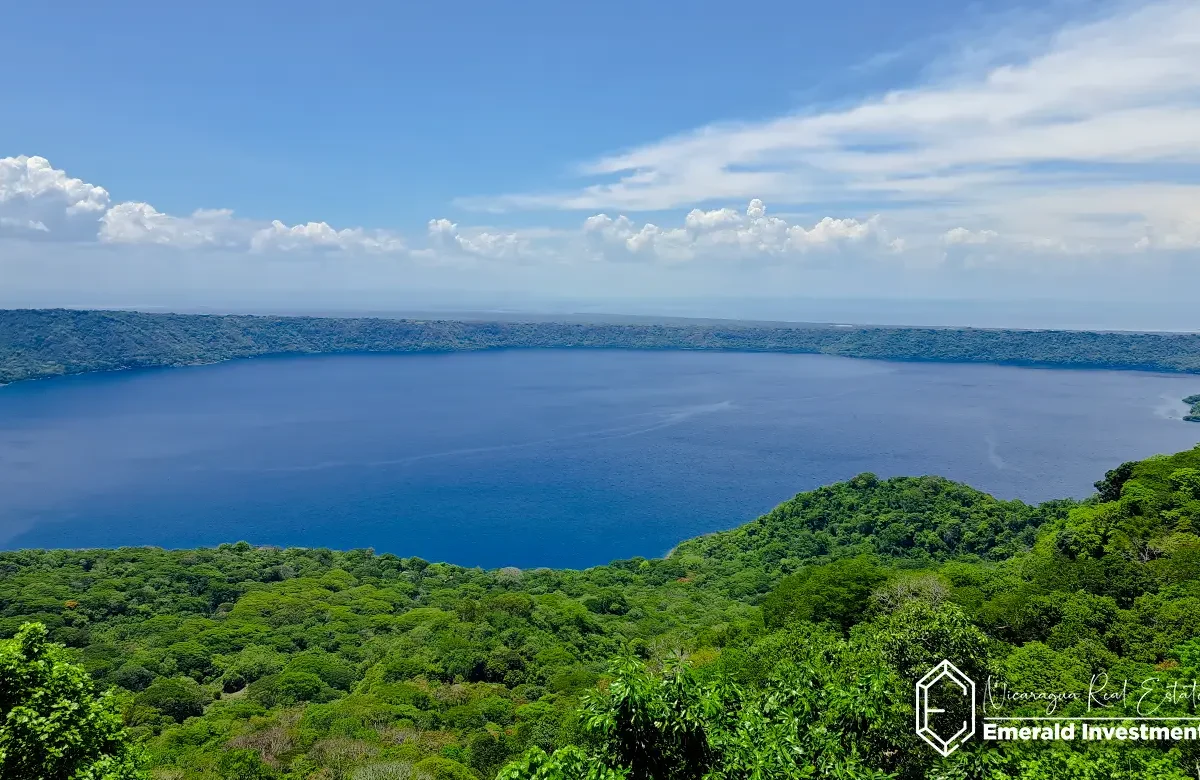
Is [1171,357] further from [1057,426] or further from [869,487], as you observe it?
[869,487]

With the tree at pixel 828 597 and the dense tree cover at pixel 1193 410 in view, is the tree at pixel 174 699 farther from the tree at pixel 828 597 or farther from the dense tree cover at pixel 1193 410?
the dense tree cover at pixel 1193 410

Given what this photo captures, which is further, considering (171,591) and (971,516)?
(971,516)

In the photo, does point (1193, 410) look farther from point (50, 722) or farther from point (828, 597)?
point (50, 722)

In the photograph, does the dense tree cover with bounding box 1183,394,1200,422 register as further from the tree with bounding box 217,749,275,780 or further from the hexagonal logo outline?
the tree with bounding box 217,749,275,780

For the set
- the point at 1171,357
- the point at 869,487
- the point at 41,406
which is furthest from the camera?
the point at 1171,357

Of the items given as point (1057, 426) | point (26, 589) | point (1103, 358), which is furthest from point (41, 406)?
point (1103, 358)
